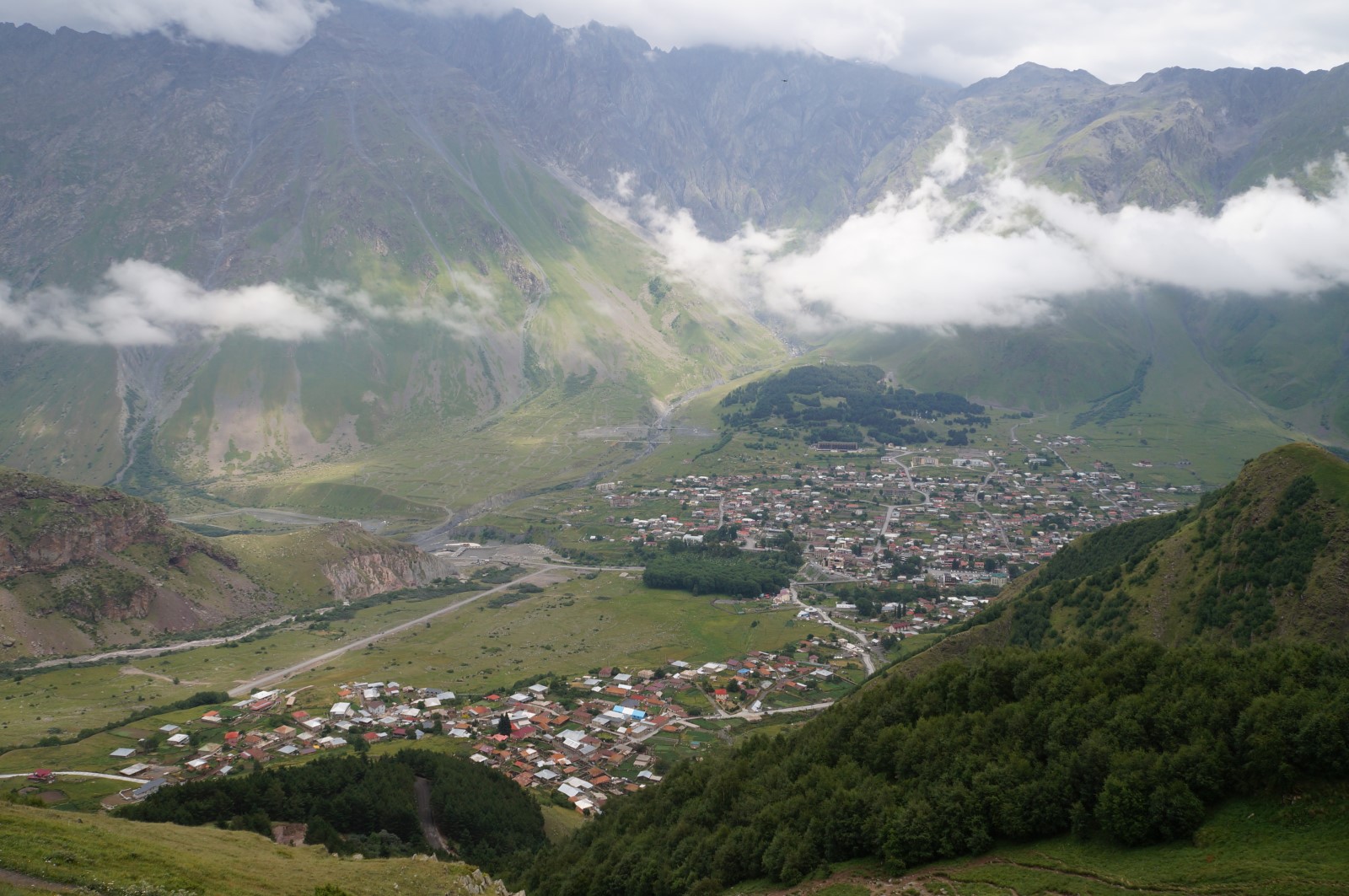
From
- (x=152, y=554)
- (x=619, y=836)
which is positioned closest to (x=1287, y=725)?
(x=619, y=836)

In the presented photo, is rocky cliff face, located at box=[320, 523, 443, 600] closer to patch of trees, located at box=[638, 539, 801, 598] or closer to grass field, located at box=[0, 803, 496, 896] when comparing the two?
patch of trees, located at box=[638, 539, 801, 598]

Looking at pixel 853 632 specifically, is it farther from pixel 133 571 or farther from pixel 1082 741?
pixel 133 571

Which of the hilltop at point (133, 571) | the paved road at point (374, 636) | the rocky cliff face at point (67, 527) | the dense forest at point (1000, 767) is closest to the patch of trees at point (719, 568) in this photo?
the paved road at point (374, 636)

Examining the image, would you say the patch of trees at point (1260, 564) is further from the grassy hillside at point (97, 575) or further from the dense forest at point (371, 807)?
the grassy hillside at point (97, 575)

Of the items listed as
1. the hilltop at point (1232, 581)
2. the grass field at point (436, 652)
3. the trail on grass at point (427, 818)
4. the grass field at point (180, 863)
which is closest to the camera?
the grass field at point (180, 863)

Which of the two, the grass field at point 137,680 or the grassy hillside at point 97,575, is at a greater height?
the grassy hillside at point 97,575

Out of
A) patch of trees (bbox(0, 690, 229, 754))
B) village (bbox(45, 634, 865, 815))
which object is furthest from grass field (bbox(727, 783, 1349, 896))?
patch of trees (bbox(0, 690, 229, 754))
